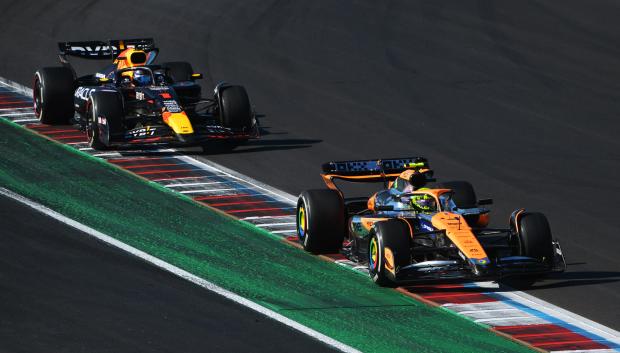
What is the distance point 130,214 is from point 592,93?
13.6 m

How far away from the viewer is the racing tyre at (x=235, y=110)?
28.5 meters

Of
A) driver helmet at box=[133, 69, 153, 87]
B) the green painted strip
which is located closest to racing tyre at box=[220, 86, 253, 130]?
driver helmet at box=[133, 69, 153, 87]

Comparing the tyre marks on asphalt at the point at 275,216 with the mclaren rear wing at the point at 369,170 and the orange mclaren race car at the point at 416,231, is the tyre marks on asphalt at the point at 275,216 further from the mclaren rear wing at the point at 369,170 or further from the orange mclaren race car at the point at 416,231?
the mclaren rear wing at the point at 369,170

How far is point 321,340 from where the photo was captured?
18094mm

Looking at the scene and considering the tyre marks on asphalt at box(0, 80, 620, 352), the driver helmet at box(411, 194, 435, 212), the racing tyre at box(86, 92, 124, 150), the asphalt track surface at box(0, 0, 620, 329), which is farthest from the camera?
the racing tyre at box(86, 92, 124, 150)

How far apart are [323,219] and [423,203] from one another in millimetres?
1485

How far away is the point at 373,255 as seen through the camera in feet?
66.5

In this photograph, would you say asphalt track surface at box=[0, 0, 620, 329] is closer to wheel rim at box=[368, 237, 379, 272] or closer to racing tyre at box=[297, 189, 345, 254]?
wheel rim at box=[368, 237, 379, 272]

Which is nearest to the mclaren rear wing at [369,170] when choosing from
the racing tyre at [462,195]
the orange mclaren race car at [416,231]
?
the orange mclaren race car at [416,231]

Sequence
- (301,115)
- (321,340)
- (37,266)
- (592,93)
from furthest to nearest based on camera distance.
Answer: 1. (592,93)
2. (301,115)
3. (37,266)
4. (321,340)

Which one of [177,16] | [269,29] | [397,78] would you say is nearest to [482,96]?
[397,78]

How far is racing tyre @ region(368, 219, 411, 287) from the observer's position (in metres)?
19.5

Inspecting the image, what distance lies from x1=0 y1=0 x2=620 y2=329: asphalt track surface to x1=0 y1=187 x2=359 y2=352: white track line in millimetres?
3713

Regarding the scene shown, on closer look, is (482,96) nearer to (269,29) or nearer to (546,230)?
(269,29)
